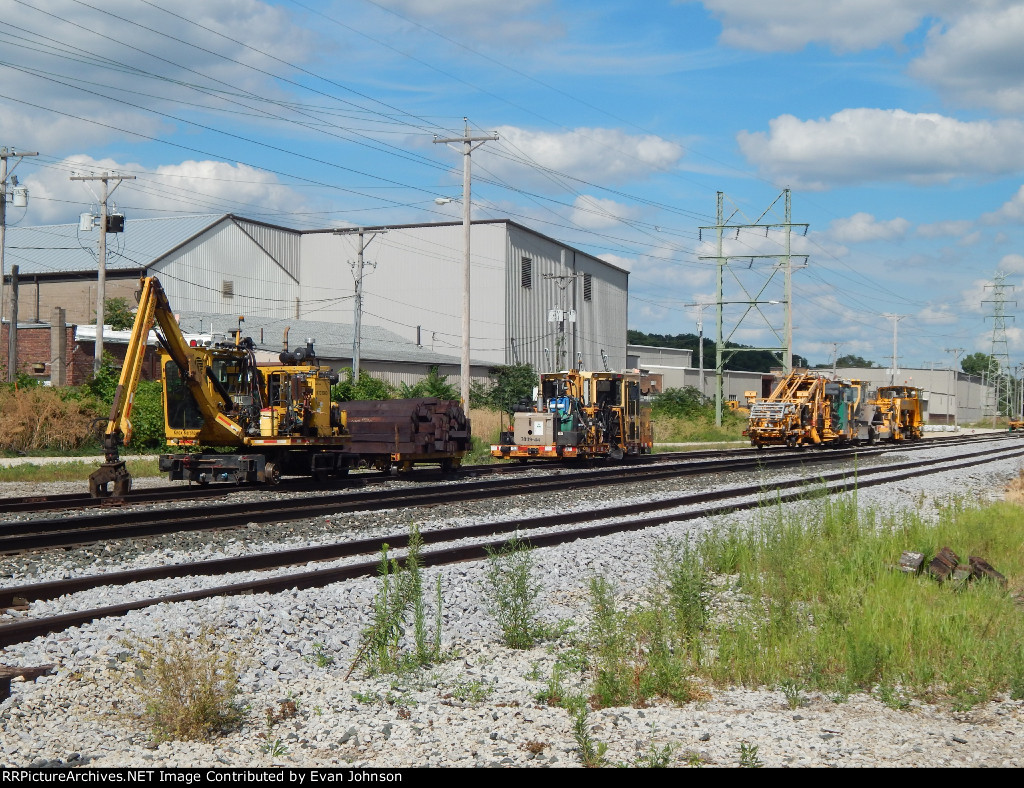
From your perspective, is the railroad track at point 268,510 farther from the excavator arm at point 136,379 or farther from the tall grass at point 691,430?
the tall grass at point 691,430

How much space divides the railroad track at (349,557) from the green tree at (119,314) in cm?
4750

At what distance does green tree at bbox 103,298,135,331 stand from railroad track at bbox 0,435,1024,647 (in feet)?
156

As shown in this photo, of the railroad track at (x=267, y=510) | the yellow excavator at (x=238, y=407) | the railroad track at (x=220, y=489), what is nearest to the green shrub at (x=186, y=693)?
the railroad track at (x=267, y=510)

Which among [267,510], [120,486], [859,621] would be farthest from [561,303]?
[859,621]

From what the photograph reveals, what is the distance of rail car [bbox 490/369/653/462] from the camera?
100ft

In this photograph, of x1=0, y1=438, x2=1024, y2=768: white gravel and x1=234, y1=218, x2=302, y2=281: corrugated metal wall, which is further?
x1=234, y1=218, x2=302, y2=281: corrugated metal wall

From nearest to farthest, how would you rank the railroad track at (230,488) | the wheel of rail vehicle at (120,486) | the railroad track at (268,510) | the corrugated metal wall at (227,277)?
the railroad track at (268,510), the railroad track at (230,488), the wheel of rail vehicle at (120,486), the corrugated metal wall at (227,277)

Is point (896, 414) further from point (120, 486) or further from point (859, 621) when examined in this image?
point (859, 621)

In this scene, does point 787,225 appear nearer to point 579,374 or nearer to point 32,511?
point 579,374

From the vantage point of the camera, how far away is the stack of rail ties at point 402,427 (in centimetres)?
2586

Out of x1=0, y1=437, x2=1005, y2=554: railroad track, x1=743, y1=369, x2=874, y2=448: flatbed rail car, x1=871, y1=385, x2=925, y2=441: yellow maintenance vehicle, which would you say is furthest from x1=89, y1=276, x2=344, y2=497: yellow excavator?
x1=871, y1=385, x2=925, y2=441: yellow maintenance vehicle

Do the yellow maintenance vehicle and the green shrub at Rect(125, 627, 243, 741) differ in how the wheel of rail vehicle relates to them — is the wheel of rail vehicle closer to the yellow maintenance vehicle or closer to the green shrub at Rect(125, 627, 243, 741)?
the green shrub at Rect(125, 627, 243, 741)

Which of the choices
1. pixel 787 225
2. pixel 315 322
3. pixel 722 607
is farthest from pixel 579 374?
pixel 315 322

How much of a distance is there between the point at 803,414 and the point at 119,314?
A: 3960 cm
